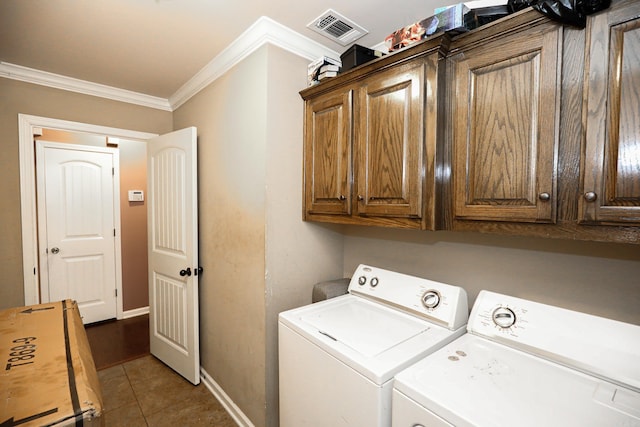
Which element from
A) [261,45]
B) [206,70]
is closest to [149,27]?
[206,70]

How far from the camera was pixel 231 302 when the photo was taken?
6.63 feet

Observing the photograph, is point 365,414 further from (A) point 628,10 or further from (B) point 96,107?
(B) point 96,107

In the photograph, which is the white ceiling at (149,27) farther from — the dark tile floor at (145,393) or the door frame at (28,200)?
the dark tile floor at (145,393)

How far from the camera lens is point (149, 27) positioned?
166cm

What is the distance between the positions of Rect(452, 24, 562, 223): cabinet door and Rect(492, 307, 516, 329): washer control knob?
1.39ft

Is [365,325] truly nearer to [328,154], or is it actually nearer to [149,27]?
[328,154]

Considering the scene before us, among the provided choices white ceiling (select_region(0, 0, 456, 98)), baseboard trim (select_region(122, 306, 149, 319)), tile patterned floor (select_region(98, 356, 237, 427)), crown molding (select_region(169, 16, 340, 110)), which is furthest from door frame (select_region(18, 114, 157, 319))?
baseboard trim (select_region(122, 306, 149, 319))

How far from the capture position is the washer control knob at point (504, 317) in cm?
120

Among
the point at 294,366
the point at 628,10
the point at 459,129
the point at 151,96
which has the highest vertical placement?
the point at 151,96

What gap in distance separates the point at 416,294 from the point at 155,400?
2.06m

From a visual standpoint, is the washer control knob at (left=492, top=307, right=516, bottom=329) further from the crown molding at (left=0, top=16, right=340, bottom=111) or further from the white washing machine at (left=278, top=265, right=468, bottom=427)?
the crown molding at (left=0, top=16, right=340, bottom=111)

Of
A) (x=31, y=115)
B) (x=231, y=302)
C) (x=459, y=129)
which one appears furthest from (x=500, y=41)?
(x=31, y=115)

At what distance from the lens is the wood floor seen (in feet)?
8.86

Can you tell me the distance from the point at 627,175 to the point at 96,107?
337cm
